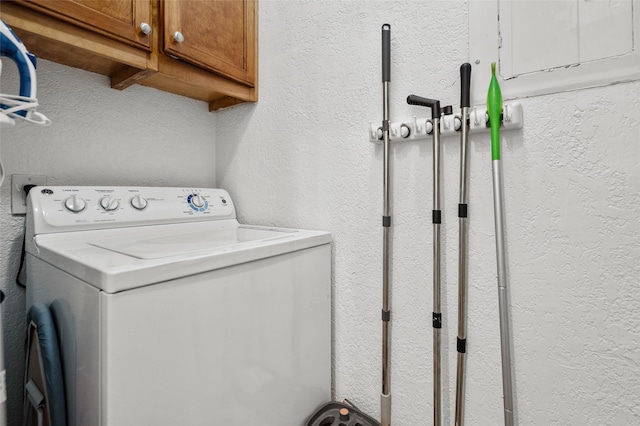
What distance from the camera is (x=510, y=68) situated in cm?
85

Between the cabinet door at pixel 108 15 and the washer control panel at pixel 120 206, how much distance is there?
1.58 ft

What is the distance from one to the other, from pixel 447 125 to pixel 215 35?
0.90m

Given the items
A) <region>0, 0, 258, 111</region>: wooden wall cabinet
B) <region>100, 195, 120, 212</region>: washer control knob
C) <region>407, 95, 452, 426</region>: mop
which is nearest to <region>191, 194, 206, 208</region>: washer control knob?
<region>100, 195, 120, 212</region>: washer control knob

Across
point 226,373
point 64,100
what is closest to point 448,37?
point 226,373

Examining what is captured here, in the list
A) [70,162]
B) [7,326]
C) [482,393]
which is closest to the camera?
[482,393]

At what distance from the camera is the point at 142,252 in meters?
0.75

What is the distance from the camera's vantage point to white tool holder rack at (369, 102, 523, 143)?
2.68 ft

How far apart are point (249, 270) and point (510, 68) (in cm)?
88

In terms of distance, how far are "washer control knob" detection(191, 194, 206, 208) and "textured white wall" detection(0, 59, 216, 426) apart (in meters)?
0.18

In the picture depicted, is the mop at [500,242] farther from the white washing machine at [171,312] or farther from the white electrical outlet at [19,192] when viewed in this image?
the white electrical outlet at [19,192]

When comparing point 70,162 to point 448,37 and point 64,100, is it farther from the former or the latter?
point 448,37

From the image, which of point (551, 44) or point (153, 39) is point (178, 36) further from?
point (551, 44)

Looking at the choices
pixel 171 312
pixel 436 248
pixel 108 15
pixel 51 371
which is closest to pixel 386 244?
pixel 436 248

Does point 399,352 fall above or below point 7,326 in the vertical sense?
below
